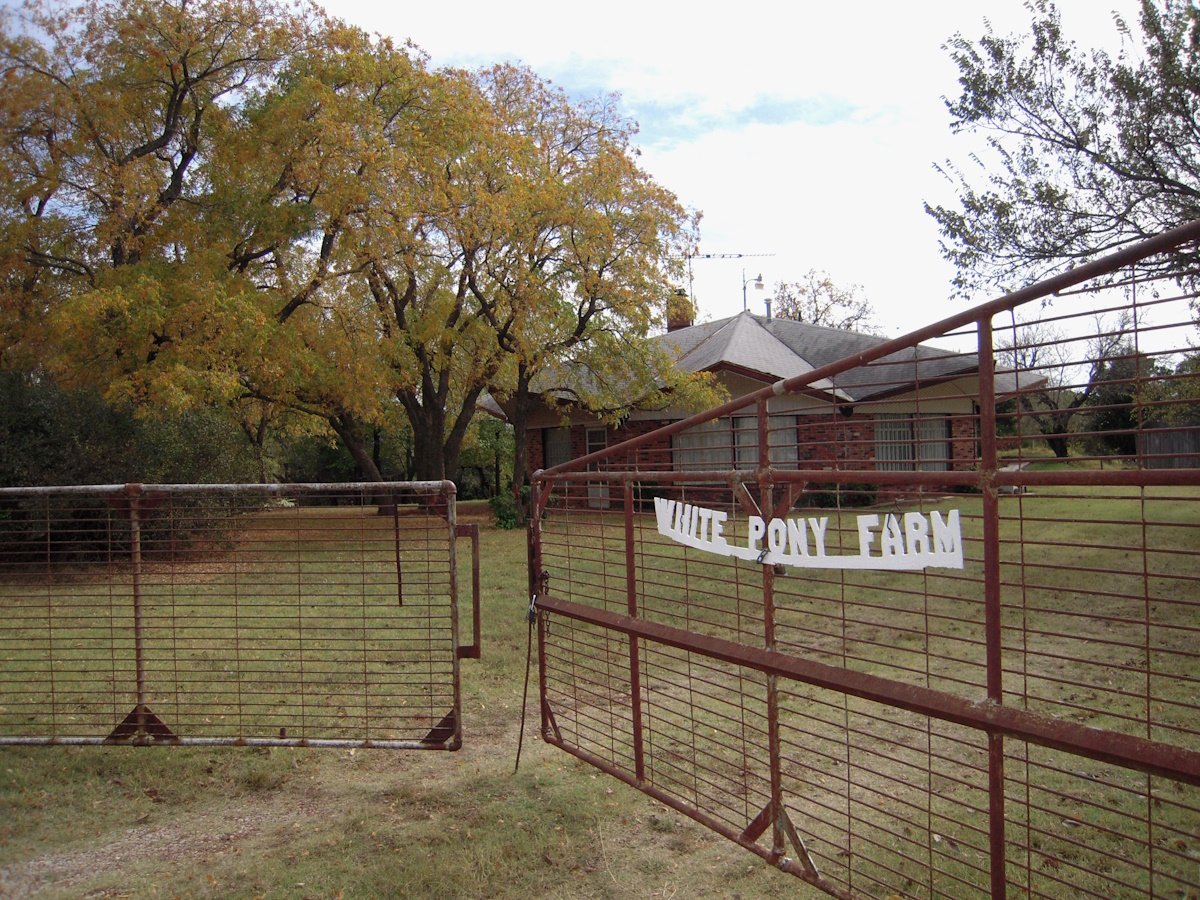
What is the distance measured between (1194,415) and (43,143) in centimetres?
1977

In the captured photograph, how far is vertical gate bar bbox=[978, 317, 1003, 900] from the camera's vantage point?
8.45 feet

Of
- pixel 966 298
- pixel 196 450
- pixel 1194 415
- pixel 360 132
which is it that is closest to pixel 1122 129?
pixel 966 298

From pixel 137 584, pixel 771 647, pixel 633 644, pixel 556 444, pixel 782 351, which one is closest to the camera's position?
pixel 771 647

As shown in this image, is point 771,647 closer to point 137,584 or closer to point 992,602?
point 992,602

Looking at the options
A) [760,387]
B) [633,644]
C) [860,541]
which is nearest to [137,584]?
[633,644]

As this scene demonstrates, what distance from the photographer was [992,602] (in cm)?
259

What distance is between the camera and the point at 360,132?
16219 mm

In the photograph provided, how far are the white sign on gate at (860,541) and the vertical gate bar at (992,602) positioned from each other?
0.11 m

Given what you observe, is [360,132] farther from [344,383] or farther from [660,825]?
[660,825]

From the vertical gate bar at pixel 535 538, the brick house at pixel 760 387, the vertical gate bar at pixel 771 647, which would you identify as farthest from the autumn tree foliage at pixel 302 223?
the vertical gate bar at pixel 771 647

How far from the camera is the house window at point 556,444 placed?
23938 millimetres

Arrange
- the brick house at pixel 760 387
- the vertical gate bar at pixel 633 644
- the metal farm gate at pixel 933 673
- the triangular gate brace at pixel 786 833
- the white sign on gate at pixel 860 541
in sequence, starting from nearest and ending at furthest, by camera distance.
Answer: the metal farm gate at pixel 933 673
the white sign on gate at pixel 860 541
the triangular gate brace at pixel 786 833
the vertical gate bar at pixel 633 644
the brick house at pixel 760 387

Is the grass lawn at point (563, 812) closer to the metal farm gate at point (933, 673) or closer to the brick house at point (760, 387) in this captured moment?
the metal farm gate at point (933, 673)

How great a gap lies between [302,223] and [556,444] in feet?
35.3
